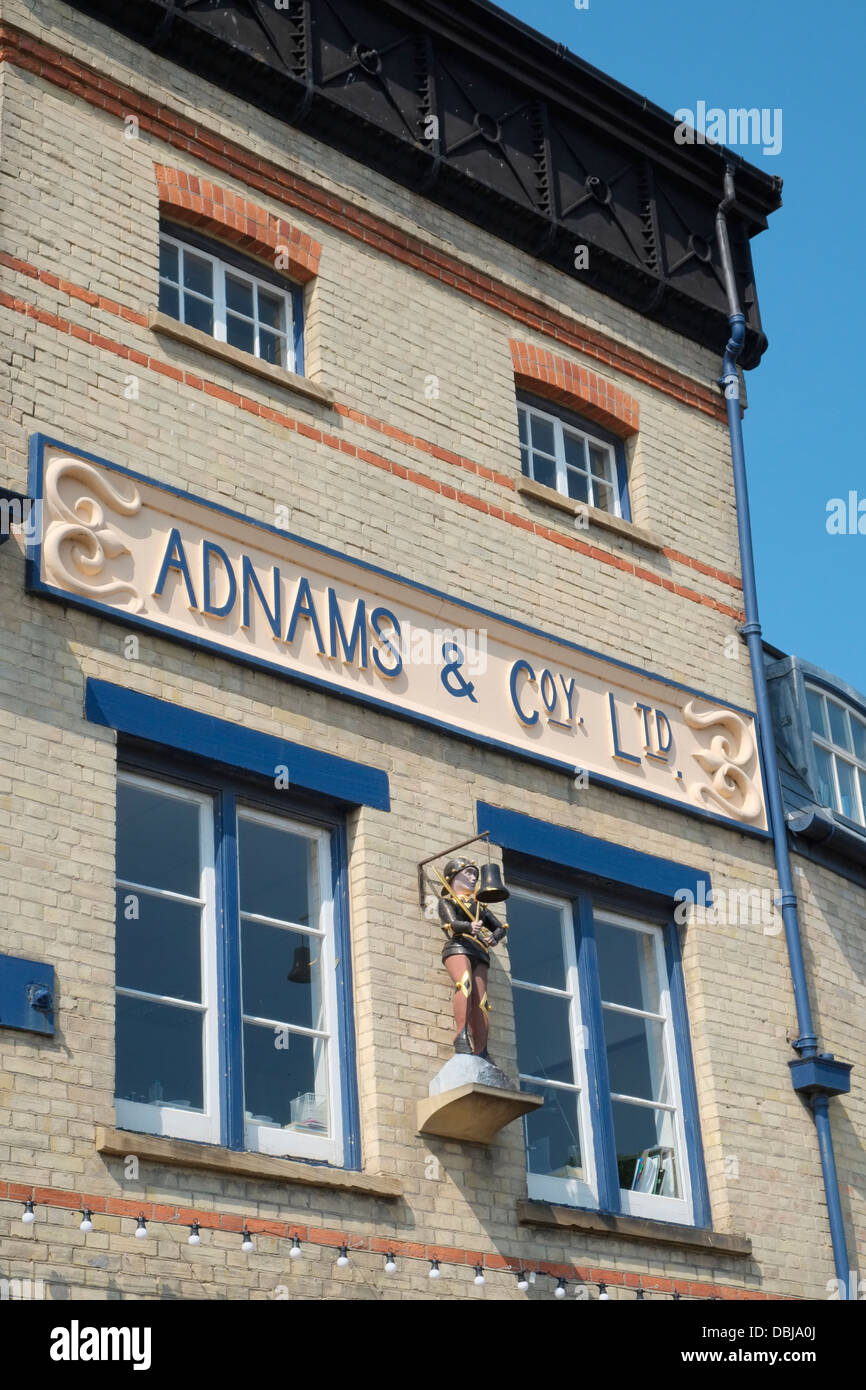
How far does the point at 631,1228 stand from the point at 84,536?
5091mm

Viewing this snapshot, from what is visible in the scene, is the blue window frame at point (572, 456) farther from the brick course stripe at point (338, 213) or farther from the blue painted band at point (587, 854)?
the blue painted band at point (587, 854)

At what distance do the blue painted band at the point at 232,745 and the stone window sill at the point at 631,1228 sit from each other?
2474 millimetres

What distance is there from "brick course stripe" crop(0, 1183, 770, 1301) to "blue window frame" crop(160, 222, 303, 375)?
5345 millimetres

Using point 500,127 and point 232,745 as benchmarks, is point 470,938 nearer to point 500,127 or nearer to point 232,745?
point 232,745

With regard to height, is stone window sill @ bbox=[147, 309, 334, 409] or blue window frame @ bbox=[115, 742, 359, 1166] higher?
stone window sill @ bbox=[147, 309, 334, 409]

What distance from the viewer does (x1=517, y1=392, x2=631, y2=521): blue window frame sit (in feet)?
46.6

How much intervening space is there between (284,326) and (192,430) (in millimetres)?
1618

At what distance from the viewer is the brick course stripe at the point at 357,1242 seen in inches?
357

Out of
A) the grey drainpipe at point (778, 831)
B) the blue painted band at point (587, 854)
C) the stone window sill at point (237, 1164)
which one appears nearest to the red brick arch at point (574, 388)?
the grey drainpipe at point (778, 831)

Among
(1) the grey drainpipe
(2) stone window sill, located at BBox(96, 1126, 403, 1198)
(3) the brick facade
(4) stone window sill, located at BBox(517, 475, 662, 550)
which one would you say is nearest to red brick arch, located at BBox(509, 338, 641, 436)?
(3) the brick facade

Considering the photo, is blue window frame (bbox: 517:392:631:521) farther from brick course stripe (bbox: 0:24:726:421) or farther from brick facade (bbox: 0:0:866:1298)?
brick course stripe (bbox: 0:24:726:421)

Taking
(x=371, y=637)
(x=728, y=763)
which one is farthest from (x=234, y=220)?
(x=728, y=763)

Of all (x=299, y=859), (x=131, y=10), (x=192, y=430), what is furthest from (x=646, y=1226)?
(x=131, y=10)
